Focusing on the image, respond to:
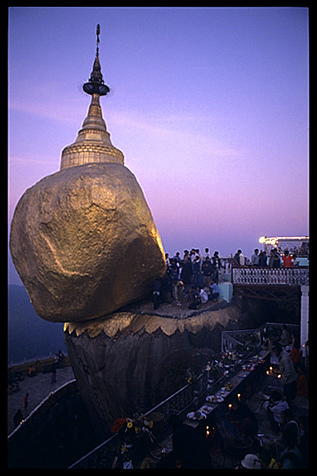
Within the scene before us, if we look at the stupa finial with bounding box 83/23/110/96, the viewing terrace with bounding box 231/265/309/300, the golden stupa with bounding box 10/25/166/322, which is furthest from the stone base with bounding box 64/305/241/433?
the stupa finial with bounding box 83/23/110/96

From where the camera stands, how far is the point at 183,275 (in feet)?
36.2

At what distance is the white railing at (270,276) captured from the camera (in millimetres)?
9750

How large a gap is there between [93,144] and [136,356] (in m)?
8.56

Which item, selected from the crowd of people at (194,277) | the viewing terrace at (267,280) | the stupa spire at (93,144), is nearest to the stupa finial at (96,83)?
the stupa spire at (93,144)

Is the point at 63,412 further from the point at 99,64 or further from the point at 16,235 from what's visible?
the point at 99,64

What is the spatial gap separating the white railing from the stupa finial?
1083 cm

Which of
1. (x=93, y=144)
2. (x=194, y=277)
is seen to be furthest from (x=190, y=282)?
(x=93, y=144)

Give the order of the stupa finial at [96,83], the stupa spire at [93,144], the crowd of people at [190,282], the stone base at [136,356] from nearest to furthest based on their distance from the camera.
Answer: the stone base at [136,356] → the crowd of people at [190,282] → the stupa spire at [93,144] → the stupa finial at [96,83]

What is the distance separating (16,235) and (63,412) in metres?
8.53

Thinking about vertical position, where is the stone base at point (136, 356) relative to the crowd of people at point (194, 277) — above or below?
below

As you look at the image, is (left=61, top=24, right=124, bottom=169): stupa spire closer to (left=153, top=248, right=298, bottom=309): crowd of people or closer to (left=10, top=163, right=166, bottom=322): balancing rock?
(left=10, top=163, right=166, bottom=322): balancing rock

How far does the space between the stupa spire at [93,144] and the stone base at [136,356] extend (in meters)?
6.69

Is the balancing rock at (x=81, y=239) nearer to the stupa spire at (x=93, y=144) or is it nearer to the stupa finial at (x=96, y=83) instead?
the stupa spire at (x=93, y=144)
